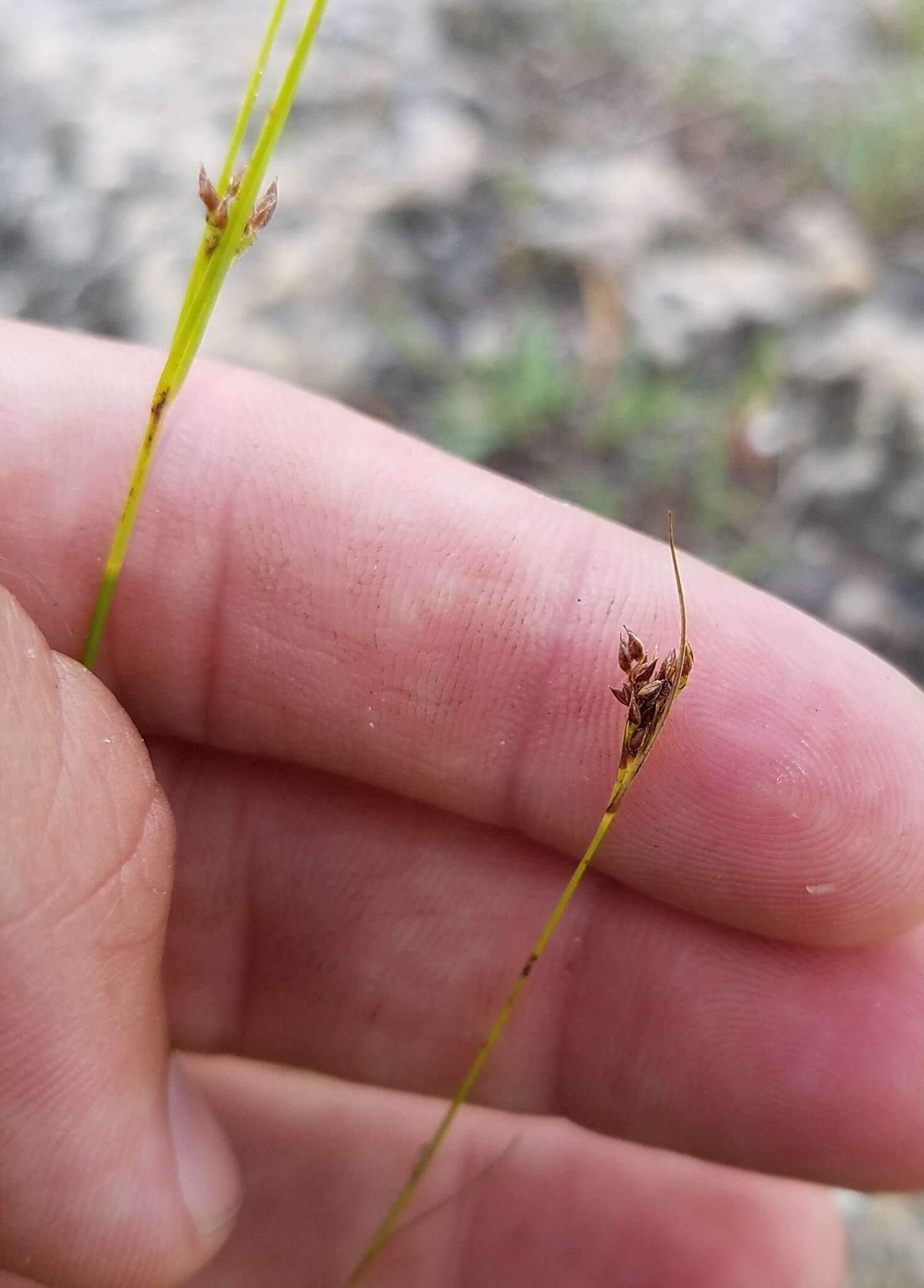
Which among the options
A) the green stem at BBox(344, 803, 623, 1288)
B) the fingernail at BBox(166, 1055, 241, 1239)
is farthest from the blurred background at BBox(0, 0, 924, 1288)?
the fingernail at BBox(166, 1055, 241, 1239)

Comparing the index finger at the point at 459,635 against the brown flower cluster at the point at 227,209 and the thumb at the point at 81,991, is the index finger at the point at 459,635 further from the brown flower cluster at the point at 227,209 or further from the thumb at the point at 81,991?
the brown flower cluster at the point at 227,209

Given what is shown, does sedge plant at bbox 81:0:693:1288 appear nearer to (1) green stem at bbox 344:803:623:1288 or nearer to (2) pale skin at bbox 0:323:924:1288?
(1) green stem at bbox 344:803:623:1288

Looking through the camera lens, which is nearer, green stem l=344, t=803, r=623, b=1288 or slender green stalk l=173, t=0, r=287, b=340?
slender green stalk l=173, t=0, r=287, b=340

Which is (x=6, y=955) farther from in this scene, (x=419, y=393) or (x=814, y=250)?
(x=814, y=250)

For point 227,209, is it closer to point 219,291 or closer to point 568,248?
point 219,291

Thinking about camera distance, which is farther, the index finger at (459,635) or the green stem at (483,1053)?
the index finger at (459,635)

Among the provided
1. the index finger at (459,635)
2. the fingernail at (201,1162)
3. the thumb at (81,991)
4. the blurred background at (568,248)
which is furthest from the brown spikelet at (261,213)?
the blurred background at (568,248)
